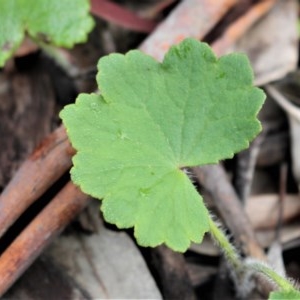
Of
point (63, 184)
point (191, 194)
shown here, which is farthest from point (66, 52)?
point (191, 194)

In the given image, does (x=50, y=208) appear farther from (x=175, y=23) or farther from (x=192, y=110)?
(x=175, y=23)

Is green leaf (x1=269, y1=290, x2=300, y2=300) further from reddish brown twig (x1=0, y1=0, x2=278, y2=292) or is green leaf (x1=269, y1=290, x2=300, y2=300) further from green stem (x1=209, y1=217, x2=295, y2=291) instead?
reddish brown twig (x1=0, y1=0, x2=278, y2=292)

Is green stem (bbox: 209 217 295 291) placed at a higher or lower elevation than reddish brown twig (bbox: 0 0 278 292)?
higher

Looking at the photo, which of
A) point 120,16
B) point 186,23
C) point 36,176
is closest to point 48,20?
point 120,16

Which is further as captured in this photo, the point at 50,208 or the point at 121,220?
the point at 50,208

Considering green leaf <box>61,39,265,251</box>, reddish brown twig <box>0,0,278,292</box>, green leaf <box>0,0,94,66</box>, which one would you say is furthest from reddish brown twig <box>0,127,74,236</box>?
green leaf <box>0,0,94,66</box>

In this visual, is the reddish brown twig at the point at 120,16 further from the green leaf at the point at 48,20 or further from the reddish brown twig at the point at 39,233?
the reddish brown twig at the point at 39,233
